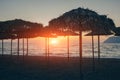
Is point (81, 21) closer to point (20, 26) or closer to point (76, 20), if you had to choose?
point (76, 20)

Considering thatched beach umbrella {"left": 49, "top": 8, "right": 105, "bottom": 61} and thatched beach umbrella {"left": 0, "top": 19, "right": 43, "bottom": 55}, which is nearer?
thatched beach umbrella {"left": 49, "top": 8, "right": 105, "bottom": 61}

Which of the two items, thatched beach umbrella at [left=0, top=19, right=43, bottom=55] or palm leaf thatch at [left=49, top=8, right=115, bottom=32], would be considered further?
thatched beach umbrella at [left=0, top=19, right=43, bottom=55]

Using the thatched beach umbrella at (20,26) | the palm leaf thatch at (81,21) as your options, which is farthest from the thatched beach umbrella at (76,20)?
the thatched beach umbrella at (20,26)

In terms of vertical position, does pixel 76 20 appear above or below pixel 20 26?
below

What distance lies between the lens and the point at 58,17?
12914 millimetres

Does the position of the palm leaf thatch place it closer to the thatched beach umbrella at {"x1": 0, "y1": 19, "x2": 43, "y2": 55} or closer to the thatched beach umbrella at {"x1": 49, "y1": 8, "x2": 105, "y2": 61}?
the thatched beach umbrella at {"x1": 49, "y1": 8, "x2": 105, "y2": 61}

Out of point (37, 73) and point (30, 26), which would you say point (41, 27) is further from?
point (37, 73)

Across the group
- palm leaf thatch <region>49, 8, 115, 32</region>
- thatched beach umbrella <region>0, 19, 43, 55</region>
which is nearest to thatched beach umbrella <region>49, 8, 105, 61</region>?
palm leaf thatch <region>49, 8, 115, 32</region>

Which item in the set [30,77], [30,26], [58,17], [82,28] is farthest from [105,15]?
[30,26]

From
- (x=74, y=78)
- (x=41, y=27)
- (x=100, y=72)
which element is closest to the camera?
(x=74, y=78)

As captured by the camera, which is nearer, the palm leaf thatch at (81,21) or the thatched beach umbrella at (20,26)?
the palm leaf thatch at (81,21)

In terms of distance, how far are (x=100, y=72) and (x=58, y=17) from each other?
14.2 feet

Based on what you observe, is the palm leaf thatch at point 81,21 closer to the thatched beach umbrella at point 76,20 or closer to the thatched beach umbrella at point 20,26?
the thatched beach umbrella at point 76,20

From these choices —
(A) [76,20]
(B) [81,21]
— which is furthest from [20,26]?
(B) [81,21]
